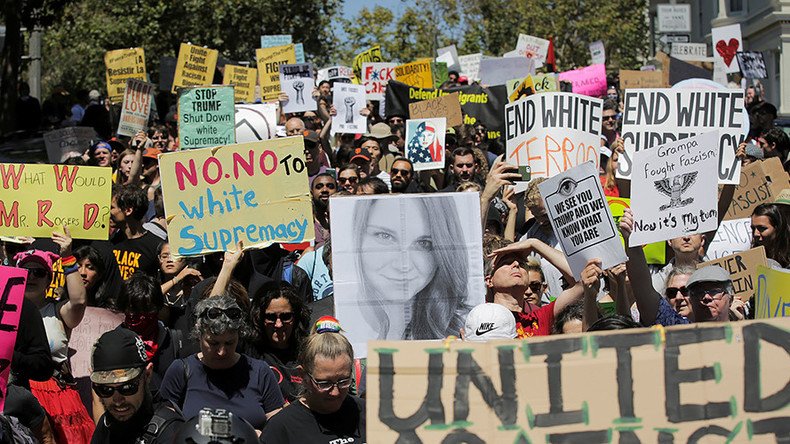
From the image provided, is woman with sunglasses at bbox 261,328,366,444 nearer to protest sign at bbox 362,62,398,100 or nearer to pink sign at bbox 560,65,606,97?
protest sign at bbox 362,62,398,100

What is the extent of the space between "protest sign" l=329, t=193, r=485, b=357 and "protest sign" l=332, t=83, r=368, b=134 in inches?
329

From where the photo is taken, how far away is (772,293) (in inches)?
246

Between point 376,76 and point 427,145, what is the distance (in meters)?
6.40

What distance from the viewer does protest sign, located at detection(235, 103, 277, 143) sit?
13586 millimetres

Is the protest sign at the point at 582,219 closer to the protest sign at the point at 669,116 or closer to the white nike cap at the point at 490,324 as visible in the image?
the white nike cap at the point at 490,324

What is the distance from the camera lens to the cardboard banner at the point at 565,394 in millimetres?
4102

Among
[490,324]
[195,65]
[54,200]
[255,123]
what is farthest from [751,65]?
[490,324]

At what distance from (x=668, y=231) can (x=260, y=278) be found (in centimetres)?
233

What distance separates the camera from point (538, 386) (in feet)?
13.5

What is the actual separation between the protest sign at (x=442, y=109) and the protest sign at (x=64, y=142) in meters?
3.69

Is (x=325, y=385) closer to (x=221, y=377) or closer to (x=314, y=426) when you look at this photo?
(x=314, y=426)

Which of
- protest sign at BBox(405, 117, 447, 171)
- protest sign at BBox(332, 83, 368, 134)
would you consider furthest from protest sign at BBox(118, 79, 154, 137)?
protest sign at BBox(405, 117, 447, 171)

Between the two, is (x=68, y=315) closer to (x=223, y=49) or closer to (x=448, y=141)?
(x=448, y=141)

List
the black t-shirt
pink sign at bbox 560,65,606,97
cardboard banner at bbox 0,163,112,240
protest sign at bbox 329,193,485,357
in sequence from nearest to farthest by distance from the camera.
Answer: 1. the black t-shirt
2. protest sign at bbox 329,193,485,357
3. cardboard banner at bbox 0,163,112,240
4. pink sign at bbox 560,65,606,97
